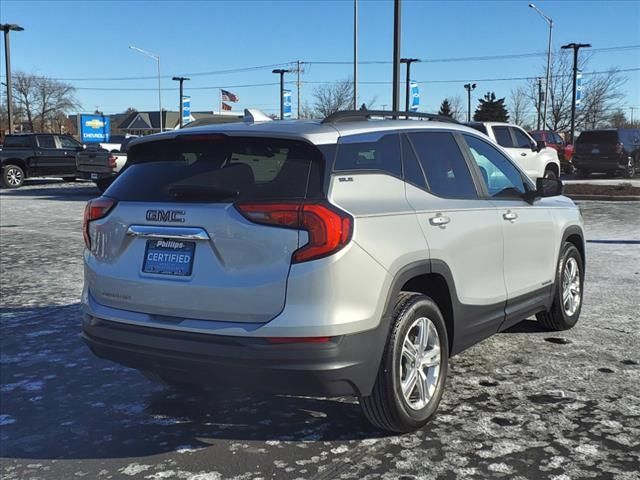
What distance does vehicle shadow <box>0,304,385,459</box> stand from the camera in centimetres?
362

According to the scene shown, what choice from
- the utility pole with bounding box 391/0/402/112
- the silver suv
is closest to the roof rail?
the silver suv

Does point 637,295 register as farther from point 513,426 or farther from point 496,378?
point 513,426

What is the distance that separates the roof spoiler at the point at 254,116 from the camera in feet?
13.2

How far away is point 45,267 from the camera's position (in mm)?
8703

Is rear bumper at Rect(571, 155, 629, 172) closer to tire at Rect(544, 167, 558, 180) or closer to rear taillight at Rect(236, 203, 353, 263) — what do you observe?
tire at Rect(544, 167, 558, 180)

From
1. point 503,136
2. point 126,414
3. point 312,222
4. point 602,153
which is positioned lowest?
point 126,414

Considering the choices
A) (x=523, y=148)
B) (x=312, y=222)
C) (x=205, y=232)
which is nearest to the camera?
(x=312, y=222)

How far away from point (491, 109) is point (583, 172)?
42.4 m

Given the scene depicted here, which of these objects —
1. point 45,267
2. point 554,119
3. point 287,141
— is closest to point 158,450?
point 287,141

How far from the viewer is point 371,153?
3562 mm

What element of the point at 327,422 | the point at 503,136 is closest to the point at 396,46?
the point at 503,136

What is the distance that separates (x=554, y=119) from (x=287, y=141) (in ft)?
188

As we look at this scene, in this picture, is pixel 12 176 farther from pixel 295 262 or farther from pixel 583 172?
pixel 295 262

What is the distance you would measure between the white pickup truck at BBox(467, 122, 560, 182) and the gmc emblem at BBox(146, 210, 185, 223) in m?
12.9
